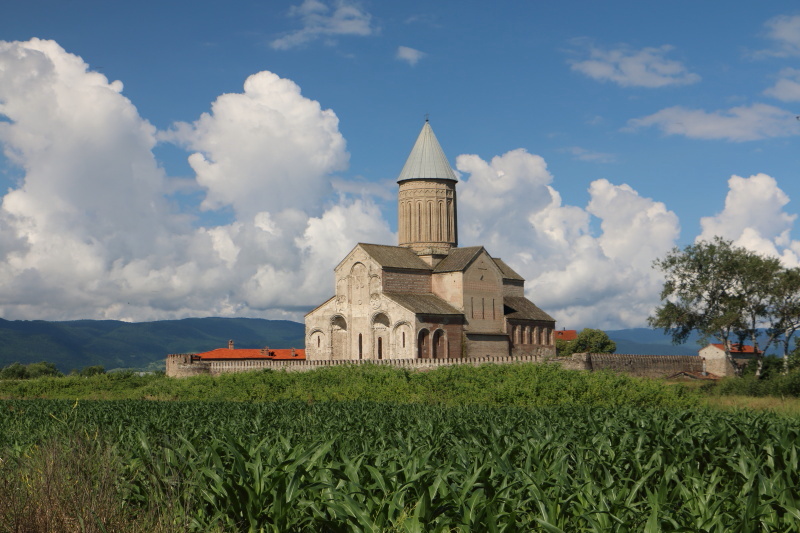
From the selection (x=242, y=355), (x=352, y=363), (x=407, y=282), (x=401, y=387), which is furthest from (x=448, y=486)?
(x=242, y=355)

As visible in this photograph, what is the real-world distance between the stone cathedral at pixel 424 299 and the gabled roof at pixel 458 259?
0.24ft

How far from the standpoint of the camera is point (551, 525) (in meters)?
7.07

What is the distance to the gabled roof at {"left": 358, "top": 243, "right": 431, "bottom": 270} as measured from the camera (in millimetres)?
50438

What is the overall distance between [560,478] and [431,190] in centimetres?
4756

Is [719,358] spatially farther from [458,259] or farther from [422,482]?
[422,482]

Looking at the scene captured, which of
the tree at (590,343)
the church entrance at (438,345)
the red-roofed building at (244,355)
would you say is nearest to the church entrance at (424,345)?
the church entrance at (438,345)

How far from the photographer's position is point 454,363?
1674 inches

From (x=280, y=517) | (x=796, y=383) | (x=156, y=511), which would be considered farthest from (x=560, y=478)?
(x=796, y=383)

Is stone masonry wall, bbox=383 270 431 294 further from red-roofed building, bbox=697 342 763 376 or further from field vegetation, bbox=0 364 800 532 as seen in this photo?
field vegetation, bbox=0 364 800 532

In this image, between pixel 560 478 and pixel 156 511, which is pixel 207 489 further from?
pixel 560 478

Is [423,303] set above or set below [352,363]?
above

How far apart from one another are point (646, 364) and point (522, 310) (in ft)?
30.0

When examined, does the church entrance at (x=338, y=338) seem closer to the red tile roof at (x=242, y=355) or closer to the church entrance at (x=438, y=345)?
the church entrance at (x=438, y=345)

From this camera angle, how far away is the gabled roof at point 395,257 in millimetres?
50438
